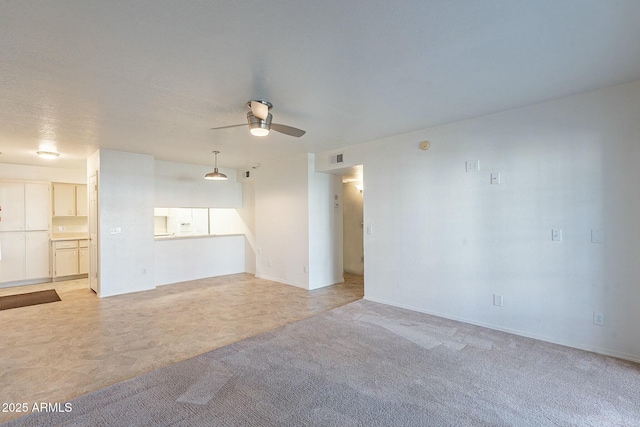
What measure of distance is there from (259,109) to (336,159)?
2651 millimetres

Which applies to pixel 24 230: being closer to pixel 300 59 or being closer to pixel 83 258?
pixel 83 258

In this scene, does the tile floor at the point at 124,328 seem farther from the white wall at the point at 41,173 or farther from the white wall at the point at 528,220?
the white wall at the point at 41,173

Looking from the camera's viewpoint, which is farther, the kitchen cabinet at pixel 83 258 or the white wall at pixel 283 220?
the kitchen cabinet at pixel 83 258

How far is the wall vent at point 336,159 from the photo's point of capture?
5273mm

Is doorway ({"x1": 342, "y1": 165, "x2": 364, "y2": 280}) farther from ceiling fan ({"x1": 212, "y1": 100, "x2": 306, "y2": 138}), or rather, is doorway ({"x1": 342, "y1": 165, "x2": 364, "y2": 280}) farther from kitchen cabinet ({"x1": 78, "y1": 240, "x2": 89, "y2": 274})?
kitchen cabinet ({"x1": 78, "y1": 240, "x2": 89, "y2": 274})

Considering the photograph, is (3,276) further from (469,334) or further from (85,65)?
(469,334)

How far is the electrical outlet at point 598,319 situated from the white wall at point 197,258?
642 centimetres

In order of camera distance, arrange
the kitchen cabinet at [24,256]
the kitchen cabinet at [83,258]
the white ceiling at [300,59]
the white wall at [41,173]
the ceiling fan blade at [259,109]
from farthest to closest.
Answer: the kitchen cabinet at [83,258]
the white wall at [41,173]
the kitchen cabinet at [24,256]
the ceiling fan blade at [259,109]
the white ceiling at [300,59]

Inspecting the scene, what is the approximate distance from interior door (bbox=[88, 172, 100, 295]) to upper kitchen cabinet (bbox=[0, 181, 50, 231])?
1.58 metres

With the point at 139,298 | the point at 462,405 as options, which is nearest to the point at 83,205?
the point at 139,298

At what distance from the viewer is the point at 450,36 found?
2025mm

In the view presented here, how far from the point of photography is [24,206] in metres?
6.19

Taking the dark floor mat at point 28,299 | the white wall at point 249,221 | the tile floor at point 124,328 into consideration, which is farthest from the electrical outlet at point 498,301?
the dark floor mat at point 28,299

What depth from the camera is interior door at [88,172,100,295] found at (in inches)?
209
